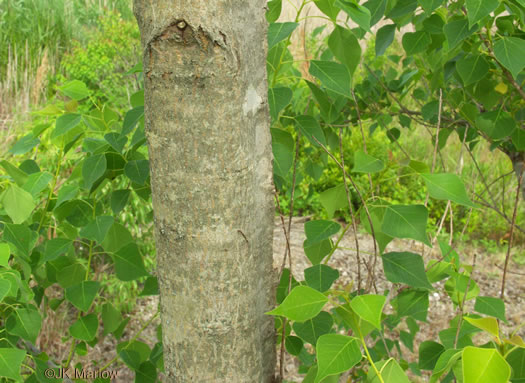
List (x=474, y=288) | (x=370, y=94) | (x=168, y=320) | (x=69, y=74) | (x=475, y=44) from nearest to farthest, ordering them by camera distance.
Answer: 1. (x=168, y=320)
2. (x=474, y=288)
3. (x=475, y=44)
4. (x=370, y=94)
5. (x=69, y=74)

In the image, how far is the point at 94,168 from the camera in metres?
0.92

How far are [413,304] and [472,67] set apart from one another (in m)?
0.49

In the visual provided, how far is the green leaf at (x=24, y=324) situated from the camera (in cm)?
96

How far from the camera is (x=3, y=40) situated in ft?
22.1

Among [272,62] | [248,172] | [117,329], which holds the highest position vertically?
[272,62]

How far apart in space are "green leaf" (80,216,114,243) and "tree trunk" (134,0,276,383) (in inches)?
9.0

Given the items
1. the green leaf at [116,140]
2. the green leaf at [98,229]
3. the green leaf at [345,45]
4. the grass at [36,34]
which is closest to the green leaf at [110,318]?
the green leaf at [98,229]

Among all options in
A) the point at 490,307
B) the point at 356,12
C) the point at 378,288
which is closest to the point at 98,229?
the point at 356,12

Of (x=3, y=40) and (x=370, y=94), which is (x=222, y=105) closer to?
(x=370, y=94)

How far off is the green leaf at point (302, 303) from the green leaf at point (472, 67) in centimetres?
61

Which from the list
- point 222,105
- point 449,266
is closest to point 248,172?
point 222,105

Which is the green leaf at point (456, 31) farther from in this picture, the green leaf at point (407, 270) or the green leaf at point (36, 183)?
the green leaf at point (36, 183)

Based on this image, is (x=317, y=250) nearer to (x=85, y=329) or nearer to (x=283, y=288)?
(x=283, y=288)

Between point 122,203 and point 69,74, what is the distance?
573 cm
